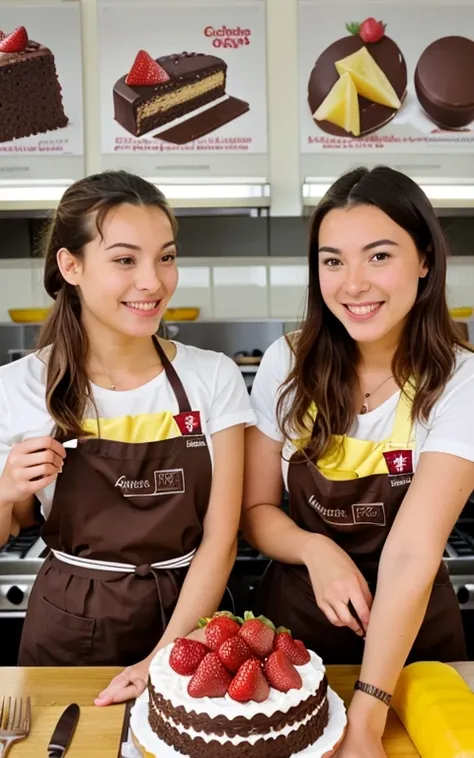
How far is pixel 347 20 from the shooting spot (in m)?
2.82

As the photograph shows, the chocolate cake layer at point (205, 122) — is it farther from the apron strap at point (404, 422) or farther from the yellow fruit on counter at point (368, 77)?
the apron strap at point (404, 422)

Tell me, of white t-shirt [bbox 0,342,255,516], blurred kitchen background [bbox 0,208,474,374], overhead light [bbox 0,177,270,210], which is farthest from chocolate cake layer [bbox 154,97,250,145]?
white t-shirt [bbox 0,342,255,516]

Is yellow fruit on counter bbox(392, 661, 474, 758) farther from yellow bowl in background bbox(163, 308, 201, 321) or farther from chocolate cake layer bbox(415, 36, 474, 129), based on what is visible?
chocolate cake layer bbox(415, 36, 474, 129)

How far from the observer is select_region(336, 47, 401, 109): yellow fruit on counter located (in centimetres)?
282

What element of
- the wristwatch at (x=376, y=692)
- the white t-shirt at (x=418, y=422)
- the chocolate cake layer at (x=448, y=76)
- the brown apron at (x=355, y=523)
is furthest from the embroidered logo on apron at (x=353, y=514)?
the chocolate cake layer at (x=448, y=76)

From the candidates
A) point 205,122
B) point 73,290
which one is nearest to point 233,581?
point 73,290

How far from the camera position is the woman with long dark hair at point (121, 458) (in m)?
1.33

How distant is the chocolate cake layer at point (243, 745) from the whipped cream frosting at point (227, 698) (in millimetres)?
38

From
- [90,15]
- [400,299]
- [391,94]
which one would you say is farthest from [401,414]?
[90,15]

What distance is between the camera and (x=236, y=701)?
3.08ft

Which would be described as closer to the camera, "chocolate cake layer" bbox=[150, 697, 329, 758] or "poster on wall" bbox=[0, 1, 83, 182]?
"chocolate cake layer" bbox=[150, 697, 329, 758]

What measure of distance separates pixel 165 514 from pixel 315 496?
294 mm

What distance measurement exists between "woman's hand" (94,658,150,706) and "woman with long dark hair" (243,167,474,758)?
31 centimetres

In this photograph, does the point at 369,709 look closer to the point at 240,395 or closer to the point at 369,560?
the point at 369,560
